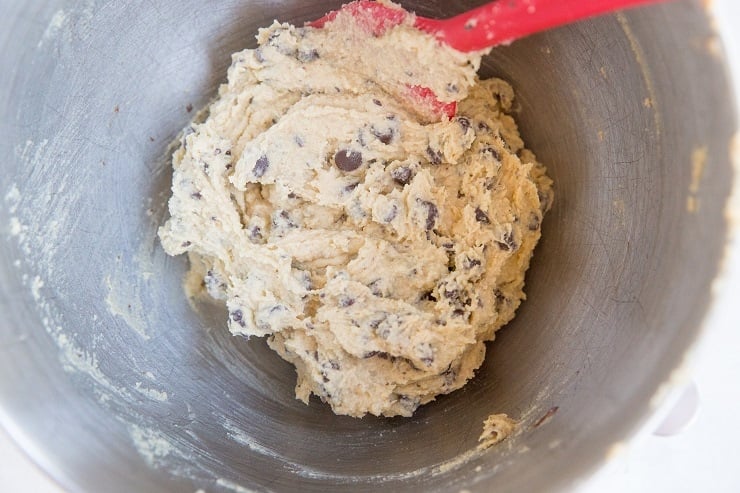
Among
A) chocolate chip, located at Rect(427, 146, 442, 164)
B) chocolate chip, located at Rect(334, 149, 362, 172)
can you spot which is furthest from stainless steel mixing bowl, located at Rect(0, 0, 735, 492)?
chocolate chip, located at Rect(334, 149, 362, 172)

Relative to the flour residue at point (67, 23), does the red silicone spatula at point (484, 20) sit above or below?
below

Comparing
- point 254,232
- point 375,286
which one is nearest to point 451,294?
point 375,286

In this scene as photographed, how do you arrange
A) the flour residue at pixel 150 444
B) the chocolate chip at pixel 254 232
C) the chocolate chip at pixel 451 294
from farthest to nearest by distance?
the chocolate chip at pixel 254 232 → the chocolate chip at pixel 451 294 → the flour residue at pixel 150 444

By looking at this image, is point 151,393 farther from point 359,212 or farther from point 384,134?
point 384,134

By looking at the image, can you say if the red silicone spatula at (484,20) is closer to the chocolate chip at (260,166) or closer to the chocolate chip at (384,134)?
the chocolate chip at (384,134)

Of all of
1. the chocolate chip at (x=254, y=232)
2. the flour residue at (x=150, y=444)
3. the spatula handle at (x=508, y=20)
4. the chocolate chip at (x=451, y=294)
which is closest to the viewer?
the spatula handle at (x=508, y=20)

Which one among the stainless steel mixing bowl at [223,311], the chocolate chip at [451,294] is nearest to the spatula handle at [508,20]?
the stainless steel mixing bowl at [223,311]

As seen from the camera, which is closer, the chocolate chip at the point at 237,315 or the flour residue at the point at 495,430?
the flour residue at the point at 495,430
